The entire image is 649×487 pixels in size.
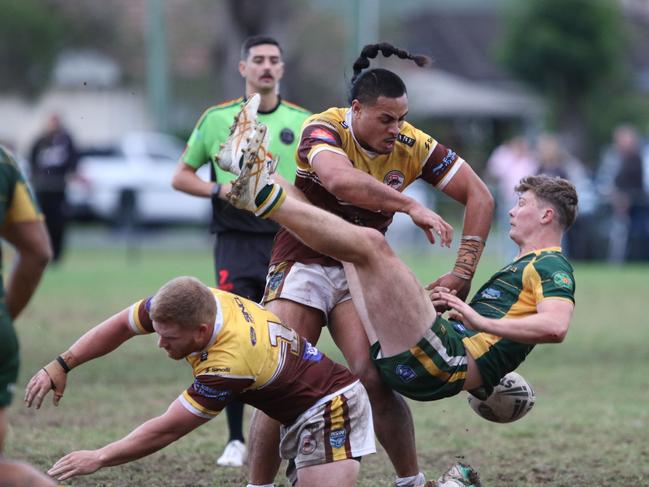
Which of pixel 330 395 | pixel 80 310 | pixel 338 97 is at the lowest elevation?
pixel 330 395

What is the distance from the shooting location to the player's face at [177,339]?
16.8 ft

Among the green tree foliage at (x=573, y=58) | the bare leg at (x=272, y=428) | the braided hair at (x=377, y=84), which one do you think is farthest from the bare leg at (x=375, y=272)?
the green tree foliage at (x=573, y=58)

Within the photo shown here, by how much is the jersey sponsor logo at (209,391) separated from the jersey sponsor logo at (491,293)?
1.44 meters

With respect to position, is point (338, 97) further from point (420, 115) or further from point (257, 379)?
point (257, 379)

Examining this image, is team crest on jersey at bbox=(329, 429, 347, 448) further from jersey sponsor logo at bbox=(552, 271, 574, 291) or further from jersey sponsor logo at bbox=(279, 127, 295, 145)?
jersey sponsor logo at bbox=(279, 127, 295, 145)

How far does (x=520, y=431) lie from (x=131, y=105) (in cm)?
3118

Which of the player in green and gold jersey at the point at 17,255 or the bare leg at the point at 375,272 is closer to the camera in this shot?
the player in green and gold jersey at the point at 17,255

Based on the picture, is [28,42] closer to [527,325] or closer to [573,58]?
[573,58]

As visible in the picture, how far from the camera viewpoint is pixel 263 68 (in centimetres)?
757

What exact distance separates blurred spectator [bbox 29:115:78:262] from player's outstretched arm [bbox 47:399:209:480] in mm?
13354

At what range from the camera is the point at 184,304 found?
509 cm

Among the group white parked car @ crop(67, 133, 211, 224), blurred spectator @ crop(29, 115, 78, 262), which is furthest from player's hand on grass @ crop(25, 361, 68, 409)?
white parked car @ crop(67, 133, 211, 224)

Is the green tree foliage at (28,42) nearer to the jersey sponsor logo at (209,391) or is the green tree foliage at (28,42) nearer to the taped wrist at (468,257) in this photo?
the taped wrist at (468,257)

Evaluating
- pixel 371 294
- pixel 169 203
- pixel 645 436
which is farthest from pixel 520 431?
pixel 169 203
